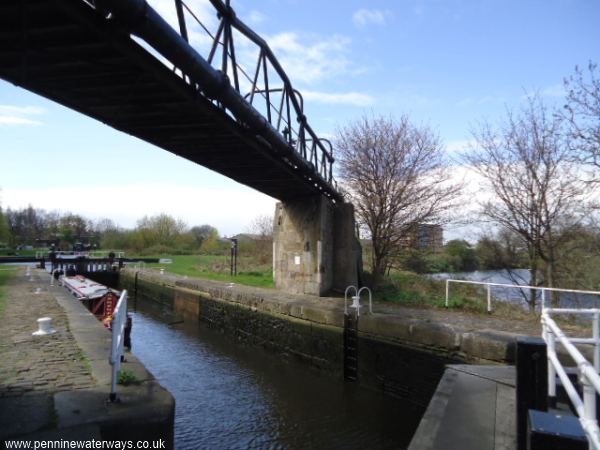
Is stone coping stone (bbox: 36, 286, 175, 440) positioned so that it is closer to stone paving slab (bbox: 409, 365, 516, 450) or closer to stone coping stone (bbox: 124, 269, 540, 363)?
stone paving slab (bbox: 409, 365, 516, 450)

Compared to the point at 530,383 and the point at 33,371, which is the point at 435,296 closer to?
Result: the point at 530,383

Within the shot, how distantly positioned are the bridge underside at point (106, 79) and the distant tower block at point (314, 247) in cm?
577

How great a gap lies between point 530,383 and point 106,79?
5779 mm

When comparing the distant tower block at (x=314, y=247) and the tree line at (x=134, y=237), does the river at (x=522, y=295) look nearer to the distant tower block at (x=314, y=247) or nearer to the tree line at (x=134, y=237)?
the distant tower block at (x=314, y=247)

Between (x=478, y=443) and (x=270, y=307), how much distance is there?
8.71m

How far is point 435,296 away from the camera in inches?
529

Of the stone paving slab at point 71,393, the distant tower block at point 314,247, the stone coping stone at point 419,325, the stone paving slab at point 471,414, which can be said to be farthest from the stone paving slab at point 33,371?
the distant tower block at point 314,247

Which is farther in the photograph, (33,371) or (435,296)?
(435,296)

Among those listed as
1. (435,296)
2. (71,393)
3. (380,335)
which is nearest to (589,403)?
(71,393)

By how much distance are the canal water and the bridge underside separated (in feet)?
16.6

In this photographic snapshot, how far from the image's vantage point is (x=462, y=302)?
1187 cm

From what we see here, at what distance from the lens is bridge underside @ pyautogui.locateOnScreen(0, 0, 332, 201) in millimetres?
4191

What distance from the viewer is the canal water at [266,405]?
6.58 metres

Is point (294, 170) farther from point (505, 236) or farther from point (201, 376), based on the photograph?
point (505, 236)
